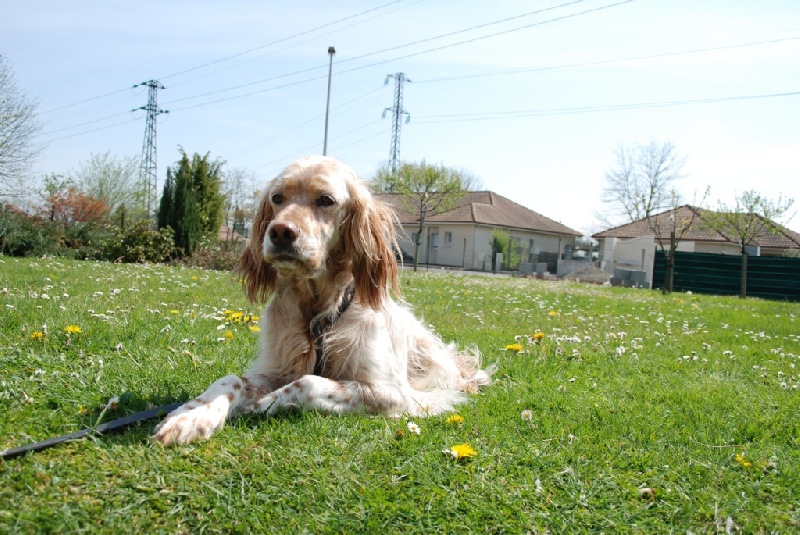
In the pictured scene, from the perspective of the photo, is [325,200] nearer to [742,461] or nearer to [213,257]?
[742,461]

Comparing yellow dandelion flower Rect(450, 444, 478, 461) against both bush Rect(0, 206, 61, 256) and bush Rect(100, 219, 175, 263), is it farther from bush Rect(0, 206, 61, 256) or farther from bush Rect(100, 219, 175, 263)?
bush Rect(100, 219, 175, 263)

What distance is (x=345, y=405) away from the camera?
3.35 m

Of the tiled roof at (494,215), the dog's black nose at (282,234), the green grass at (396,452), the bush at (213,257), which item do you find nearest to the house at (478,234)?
the tiled roof at (494,215)

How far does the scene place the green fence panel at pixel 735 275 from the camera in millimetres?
24891

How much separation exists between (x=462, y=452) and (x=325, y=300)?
135cm

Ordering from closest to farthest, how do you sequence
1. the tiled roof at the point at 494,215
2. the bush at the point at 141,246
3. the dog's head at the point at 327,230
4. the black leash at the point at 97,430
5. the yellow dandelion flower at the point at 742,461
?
the black leash at the point at 97,430
the yellow dandelion flower at the point at 742,461
the dog's head at the point at 327,230
the bush at the point at 141,246
the tiled roof at the point at 494,215

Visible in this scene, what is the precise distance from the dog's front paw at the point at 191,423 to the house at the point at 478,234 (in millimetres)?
39389

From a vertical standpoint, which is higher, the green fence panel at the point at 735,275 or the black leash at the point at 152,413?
the green fence panel at the point at 735,275

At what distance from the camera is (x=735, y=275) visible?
1002 inches

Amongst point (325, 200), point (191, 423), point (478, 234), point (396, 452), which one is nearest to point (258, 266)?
point (325, 200)

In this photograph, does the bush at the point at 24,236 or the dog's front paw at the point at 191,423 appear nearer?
the dog's front paw at the point at 191,423

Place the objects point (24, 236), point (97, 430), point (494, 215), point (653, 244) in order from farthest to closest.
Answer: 1. point (494, 215)
2. point (653, 244)
3. point (24, 236)
4. point (97, 430)

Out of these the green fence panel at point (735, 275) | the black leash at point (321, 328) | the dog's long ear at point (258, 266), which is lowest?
the black leash at point (321, 328)

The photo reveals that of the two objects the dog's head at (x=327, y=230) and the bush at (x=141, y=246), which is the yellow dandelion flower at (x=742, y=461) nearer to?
the dog's head at (x=327, y=230)
